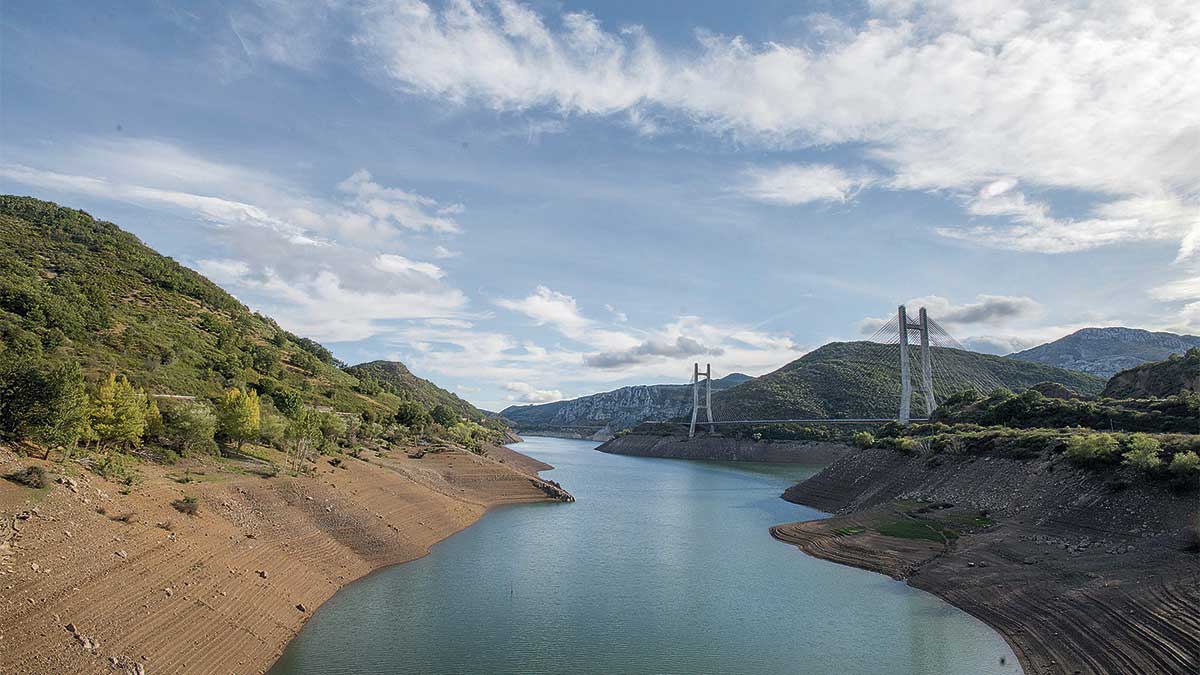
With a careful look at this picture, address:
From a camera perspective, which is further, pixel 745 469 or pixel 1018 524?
pixel 745 469

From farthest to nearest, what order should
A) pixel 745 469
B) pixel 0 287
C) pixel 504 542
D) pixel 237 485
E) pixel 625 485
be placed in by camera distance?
pixel 745 469 < pixel 625 485 < pixel 0 287 < pixel 504 542 < pixel 237 485

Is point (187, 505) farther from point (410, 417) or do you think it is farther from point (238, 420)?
point (410, 417)

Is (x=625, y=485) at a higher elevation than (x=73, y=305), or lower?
lower

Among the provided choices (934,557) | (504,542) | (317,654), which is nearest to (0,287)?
(504,542)

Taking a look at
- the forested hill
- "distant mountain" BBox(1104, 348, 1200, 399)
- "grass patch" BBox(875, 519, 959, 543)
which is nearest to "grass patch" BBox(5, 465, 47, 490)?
the forested hill

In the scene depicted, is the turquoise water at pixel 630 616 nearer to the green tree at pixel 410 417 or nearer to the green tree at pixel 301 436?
the green tree at pixel 301 436

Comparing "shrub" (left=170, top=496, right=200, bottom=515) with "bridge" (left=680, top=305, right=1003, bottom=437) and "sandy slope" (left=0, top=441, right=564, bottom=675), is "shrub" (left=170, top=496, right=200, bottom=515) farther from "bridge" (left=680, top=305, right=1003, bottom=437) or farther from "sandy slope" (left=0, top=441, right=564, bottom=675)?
"bridge" (left=680, top=305, right=1003, bottom=437)

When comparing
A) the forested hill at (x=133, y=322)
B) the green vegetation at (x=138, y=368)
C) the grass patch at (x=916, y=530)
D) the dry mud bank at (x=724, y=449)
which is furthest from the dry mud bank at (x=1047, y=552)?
the dry mud bank at (x=724, y=449)

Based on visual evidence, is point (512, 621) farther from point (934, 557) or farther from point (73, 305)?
point (73, 305)
